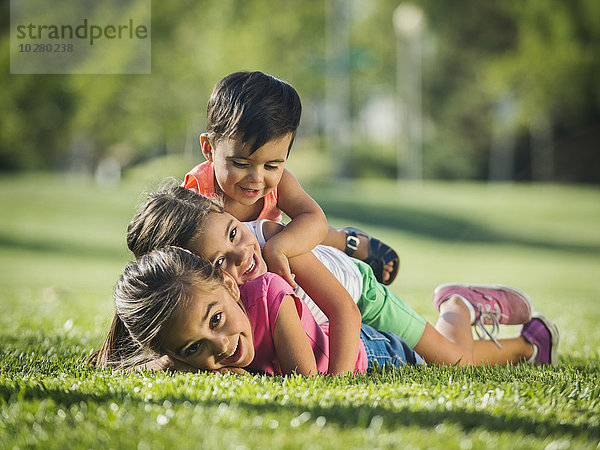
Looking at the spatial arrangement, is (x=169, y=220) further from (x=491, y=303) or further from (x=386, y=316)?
(x=491, y=303)

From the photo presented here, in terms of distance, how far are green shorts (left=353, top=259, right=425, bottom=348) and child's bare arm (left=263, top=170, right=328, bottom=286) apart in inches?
17.3

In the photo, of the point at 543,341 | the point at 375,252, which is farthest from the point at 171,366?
the point at 543,341

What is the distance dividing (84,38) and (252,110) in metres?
29.9

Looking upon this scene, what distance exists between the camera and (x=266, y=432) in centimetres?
186

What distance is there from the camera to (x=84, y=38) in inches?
1194

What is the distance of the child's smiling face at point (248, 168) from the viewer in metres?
3.21

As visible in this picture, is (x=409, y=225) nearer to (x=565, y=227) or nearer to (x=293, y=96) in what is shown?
(x=565, y=227)

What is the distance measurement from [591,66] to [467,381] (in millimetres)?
30637

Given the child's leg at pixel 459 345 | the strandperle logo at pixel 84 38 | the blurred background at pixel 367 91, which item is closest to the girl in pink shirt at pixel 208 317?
the child's leg at pixel 459 345

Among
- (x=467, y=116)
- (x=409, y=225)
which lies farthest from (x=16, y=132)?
(x=467, y=116)

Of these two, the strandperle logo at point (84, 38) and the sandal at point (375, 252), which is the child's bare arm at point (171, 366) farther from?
the strandperle logo at point (84, 38)

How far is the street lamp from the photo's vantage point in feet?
110

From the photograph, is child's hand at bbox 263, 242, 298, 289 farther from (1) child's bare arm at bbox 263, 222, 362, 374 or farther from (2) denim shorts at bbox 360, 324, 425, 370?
(2) denim shorts at bbox 360, 324, 425, 370

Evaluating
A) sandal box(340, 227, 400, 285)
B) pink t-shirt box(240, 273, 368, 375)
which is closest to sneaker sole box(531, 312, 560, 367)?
sandal box(340, 227, 400, 285)
